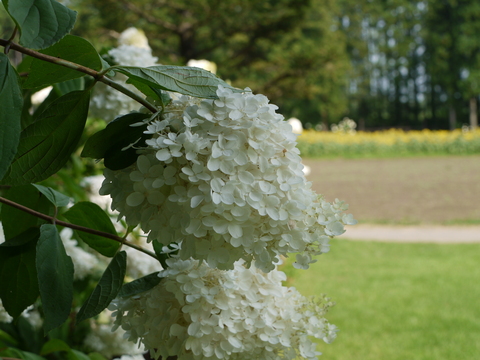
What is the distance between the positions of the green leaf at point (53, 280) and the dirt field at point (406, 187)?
5548 mm

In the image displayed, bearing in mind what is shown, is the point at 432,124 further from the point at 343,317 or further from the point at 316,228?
the point at 316,228

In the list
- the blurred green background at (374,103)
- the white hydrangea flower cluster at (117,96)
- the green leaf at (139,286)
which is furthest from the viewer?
the blurred green background at (374,103)

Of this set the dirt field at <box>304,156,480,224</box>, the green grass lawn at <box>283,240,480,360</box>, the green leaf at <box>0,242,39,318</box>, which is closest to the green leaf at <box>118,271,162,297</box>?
the green leaf at <box>0,242,39,318</box>

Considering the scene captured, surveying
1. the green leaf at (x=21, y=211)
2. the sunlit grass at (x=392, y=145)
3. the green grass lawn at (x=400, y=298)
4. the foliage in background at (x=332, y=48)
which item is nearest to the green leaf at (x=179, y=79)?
the green leaf at (x=21, y=211)

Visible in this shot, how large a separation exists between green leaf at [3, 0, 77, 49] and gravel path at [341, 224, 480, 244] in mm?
4908

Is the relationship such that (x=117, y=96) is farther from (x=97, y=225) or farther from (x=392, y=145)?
(x=392, y=145)

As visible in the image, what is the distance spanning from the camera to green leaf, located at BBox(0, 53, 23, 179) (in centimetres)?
39

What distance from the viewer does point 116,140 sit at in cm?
49

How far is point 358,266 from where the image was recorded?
164 inches

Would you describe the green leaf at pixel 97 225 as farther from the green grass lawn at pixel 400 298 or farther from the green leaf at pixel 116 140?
the green grass lawn at pixel 400 298

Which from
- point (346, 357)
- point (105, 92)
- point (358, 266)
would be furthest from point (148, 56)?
point (358, 266)

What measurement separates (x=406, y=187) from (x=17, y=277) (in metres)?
7.42

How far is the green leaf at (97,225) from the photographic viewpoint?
0.62m

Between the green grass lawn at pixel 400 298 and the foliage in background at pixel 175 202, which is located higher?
the foliage in background at pixel 175 202
